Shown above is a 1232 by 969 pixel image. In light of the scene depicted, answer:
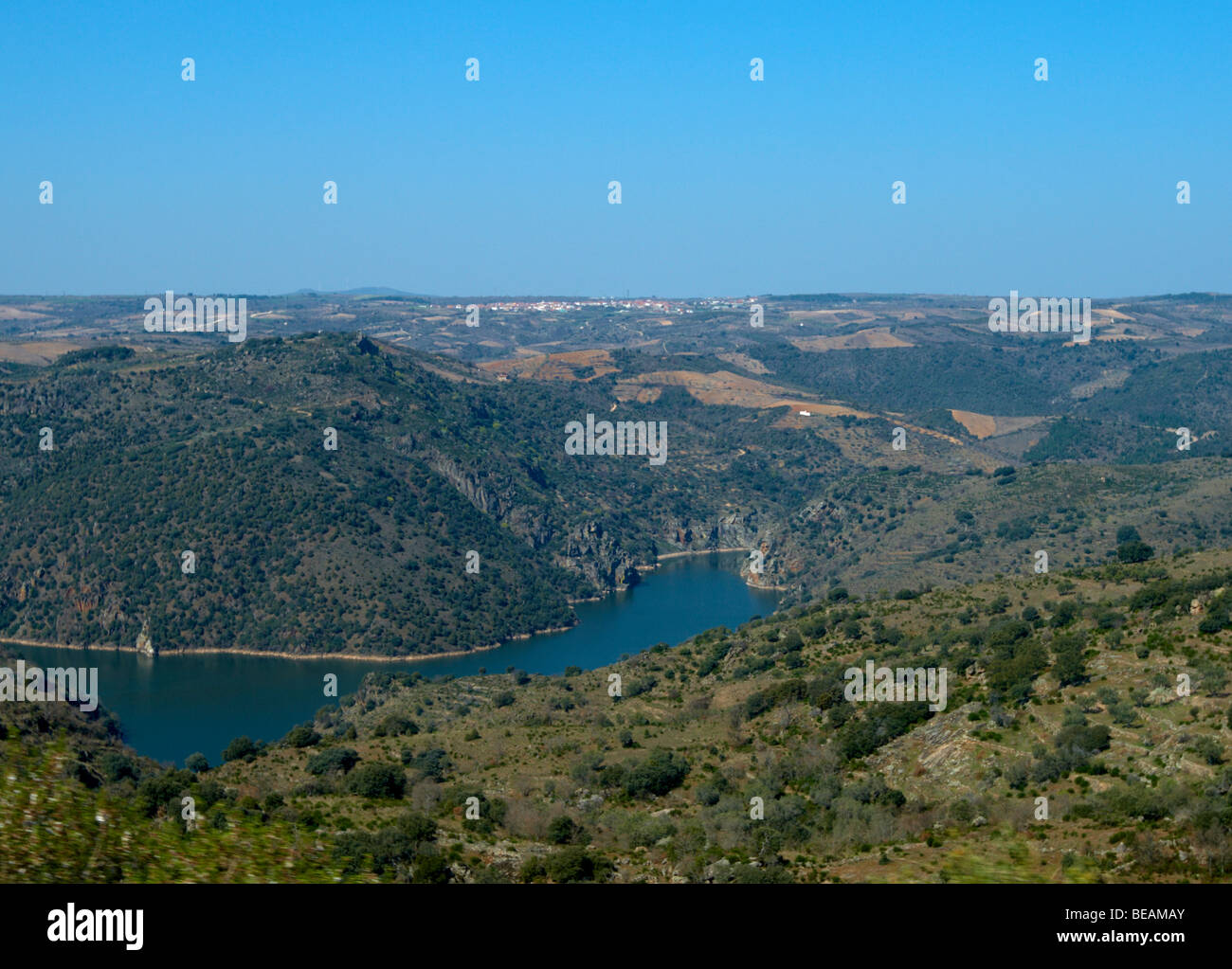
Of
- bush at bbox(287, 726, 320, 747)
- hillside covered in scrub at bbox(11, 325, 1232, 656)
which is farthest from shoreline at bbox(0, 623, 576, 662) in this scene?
bush at bbox(287, 726, 320, 747)

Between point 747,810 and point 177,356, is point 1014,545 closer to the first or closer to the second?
point 747,810

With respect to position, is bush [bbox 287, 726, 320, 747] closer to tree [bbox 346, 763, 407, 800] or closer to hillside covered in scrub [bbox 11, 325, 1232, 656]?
tree [bbox 346, 763, 407, 800]

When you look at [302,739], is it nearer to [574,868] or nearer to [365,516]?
[574,868]

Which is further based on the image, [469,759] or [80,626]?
[80,626]

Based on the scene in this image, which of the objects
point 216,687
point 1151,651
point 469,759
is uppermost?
point 1151,651

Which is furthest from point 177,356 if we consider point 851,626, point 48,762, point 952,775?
point 952,775

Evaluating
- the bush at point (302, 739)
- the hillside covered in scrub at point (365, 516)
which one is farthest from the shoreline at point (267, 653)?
the bush at point (302, 739)

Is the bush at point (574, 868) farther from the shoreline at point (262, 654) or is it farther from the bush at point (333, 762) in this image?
the shoreline at point (262, 654)
